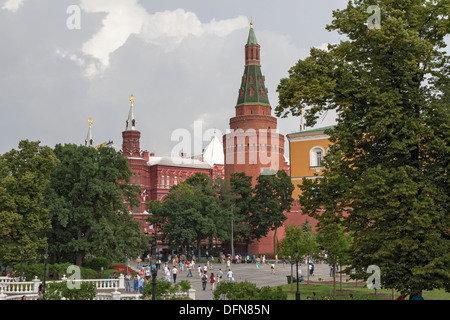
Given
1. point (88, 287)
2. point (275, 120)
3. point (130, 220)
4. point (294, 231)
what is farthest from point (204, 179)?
point (88, 287)

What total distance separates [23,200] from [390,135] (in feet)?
84.5

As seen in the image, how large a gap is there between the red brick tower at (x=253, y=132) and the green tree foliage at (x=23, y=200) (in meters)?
46.2

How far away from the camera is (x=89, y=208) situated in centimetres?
3941

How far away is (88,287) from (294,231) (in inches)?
702

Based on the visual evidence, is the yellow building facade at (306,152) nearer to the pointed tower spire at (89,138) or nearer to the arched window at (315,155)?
the arched window at (315,155)

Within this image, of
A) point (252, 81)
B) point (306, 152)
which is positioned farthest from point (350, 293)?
point (252, 81)

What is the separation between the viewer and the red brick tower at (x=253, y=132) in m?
80.6

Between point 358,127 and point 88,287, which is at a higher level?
point 358,127

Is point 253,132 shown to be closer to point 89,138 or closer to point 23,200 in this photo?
point 89,138

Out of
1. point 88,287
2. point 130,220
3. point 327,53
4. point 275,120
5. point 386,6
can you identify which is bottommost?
point 88,287

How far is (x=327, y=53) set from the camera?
64.0ft

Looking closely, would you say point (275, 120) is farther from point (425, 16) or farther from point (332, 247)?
point (425, 16)
